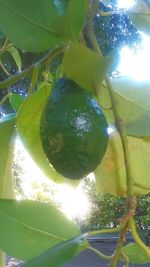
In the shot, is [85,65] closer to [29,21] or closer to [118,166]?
[29,21]

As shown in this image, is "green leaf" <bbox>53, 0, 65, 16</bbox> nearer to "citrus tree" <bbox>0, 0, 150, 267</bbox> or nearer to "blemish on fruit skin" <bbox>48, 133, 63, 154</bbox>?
"citrus tree" <bbox>0, 0, 150, 267</bbox>

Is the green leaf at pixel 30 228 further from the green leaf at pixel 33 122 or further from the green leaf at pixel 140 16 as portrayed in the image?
the green leaf at pixel 140 16

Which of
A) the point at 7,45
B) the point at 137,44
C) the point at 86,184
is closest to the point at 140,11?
the point at 7,45

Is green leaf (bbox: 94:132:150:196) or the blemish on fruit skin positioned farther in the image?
green leaf (bbox: 94:132:150:196)

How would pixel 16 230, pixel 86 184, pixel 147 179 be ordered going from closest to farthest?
pixel 16 230 → pixel 147 179 → pixel 86 184

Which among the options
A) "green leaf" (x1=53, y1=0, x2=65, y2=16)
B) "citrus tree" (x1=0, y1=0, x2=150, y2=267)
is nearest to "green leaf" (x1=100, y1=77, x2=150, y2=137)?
"citrus tree" (x1=0, y1=0, x2=150, y2=267)

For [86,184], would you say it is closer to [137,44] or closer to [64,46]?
[137,44]
